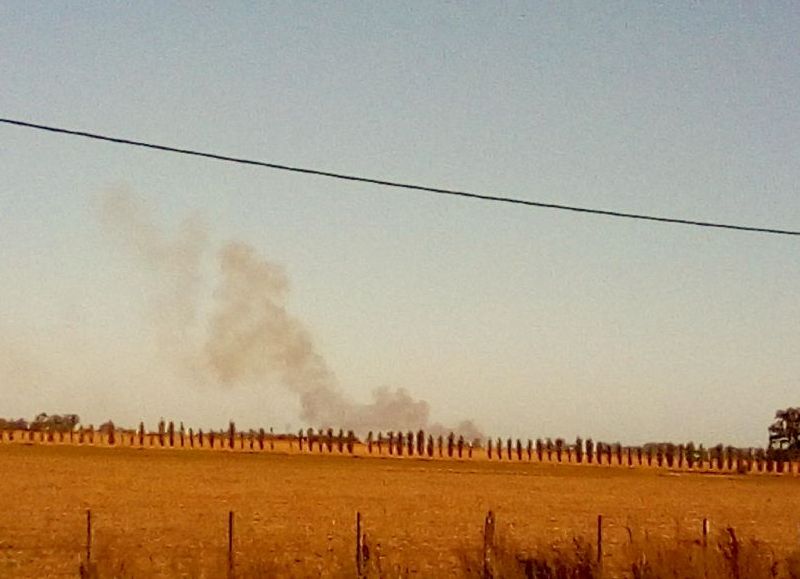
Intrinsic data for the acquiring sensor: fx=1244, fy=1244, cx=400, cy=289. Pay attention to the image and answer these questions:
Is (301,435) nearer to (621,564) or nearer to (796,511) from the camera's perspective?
(796,511)

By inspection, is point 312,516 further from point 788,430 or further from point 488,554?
point 788,430

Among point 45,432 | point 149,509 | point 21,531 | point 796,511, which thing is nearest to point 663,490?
point 796,511

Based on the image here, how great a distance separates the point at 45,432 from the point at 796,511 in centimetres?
15610

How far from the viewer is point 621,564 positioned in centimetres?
2141

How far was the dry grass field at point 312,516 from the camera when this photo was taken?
78.8 ft

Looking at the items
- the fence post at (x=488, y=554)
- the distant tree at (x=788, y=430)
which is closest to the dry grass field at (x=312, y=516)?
the fence post at (x=488, y=554)

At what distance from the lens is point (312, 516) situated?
40062 mm

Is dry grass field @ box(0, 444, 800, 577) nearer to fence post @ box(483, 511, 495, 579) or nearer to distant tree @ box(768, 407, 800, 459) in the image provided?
fence post @ box(483, 511, 495, 579)

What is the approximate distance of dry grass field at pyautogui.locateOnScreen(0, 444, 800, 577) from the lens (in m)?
24.0

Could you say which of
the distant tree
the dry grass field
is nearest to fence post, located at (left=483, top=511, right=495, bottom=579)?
the dry grass field

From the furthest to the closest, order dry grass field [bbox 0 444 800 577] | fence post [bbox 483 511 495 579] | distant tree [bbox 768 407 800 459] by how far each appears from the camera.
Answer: distant tree [bbox 768 407 800 459], dry grass field [bbox 0 444 800 577], fence post [bbox 483 511 495 579]

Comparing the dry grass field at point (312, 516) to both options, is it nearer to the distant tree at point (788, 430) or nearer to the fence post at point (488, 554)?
the fence post at point (488, 554)

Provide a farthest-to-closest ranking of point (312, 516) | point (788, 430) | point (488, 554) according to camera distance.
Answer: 1. point (788, 430)
2. point (312, 516)
3. point (488, 554)

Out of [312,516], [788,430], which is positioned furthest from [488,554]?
[788,430]
